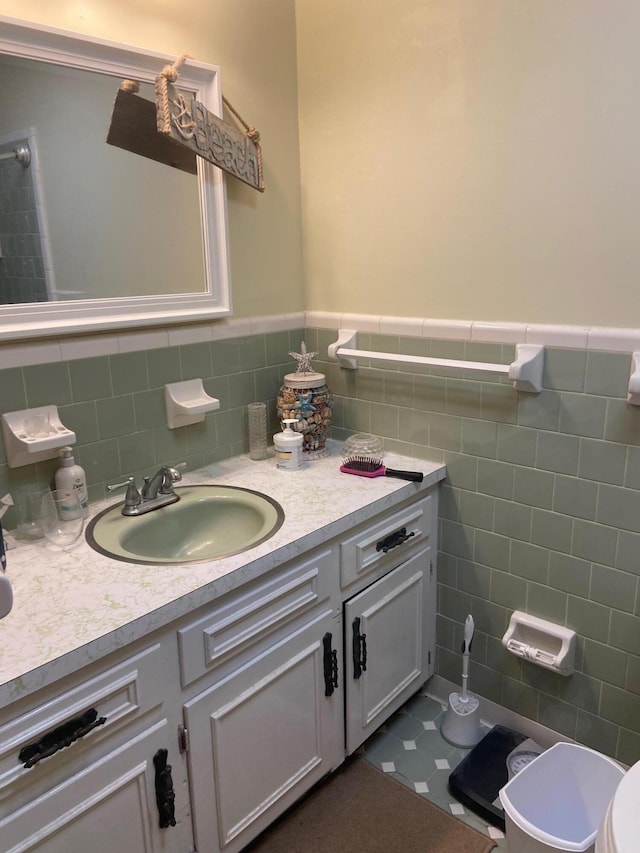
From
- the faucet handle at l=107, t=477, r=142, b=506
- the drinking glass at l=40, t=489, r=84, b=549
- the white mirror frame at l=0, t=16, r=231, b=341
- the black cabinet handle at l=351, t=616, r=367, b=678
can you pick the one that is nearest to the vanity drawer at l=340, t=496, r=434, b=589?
the black cabinet handle at l=351, t=616, r=367, b=678

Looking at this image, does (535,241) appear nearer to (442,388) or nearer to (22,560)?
(442,388)

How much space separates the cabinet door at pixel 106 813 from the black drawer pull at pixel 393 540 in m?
0.72

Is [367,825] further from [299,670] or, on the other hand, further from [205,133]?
[205,133]

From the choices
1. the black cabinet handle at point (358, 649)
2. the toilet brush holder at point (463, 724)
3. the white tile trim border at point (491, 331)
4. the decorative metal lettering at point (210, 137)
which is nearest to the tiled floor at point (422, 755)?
the toilet brush holder at point (463, 724)

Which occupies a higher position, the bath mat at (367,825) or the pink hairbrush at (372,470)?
the pink hairbrush at (372,470)

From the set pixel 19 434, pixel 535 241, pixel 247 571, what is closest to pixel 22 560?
pixel 19 434

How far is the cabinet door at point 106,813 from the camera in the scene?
3.57 ft

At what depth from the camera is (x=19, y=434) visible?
1.47m

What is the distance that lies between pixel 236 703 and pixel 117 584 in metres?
0.39

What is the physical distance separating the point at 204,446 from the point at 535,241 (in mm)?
1075

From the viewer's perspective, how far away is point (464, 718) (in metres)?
1.92

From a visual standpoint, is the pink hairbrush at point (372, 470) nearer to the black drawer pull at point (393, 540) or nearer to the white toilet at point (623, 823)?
the black drawer pull at point (393, 540)

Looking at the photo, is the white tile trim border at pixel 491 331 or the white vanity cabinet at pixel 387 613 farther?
the white vanity cabinet at pixel 387 613

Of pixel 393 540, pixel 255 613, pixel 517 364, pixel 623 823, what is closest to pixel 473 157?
pixel 517 364
